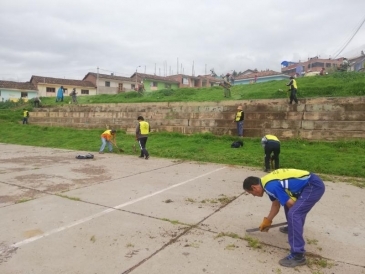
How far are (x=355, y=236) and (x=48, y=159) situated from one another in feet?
30.8

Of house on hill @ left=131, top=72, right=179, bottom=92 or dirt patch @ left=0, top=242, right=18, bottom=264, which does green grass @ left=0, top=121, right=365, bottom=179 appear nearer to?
dirt patch @ left=0, top=242, right=18, bottom=264

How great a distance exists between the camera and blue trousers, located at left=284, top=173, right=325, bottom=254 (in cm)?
298

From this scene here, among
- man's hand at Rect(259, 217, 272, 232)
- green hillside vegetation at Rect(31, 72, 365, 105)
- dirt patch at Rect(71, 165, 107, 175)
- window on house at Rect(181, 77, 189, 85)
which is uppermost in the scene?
window on house at Rect(181, 77, 189, 85)

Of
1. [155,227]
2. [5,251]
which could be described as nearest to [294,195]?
[155,227]

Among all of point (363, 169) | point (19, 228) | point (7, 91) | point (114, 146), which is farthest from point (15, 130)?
point (7, 91)

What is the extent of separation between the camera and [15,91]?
132ft

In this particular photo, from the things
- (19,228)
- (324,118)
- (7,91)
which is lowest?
(19,228)

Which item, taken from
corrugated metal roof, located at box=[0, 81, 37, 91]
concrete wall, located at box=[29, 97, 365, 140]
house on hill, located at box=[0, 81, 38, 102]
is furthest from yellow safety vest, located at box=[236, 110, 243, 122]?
corrugated metal roof, located at box=[0, 81, 37, 91]

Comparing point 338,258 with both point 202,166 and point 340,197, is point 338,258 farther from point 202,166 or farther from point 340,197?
point 202,166

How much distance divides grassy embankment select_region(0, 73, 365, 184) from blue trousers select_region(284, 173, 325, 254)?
14.0 feet

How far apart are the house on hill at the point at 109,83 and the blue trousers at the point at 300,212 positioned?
43236 millimetres

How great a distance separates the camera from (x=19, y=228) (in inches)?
154

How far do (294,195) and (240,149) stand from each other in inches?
292

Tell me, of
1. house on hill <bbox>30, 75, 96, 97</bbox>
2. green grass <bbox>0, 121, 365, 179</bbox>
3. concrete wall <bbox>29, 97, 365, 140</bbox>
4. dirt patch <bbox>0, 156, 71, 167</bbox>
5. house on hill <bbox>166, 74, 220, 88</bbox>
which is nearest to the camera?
green grass <bbox>0, 121, 365, 179</bbox>
